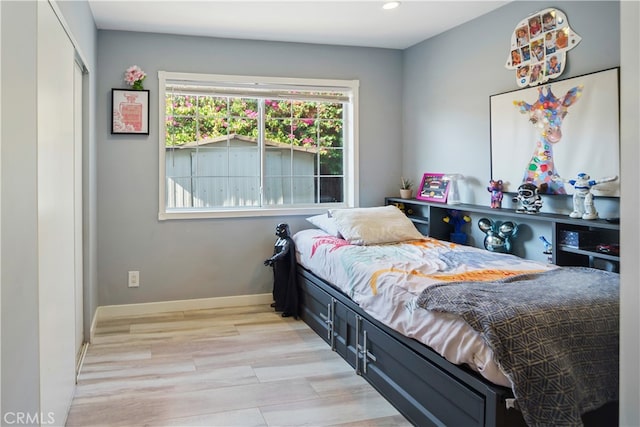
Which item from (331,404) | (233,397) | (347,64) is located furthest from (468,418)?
(347,64)

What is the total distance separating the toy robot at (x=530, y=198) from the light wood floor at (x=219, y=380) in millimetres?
1512

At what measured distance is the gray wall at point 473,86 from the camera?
3.00 metres

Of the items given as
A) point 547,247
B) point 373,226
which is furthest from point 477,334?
point 373,226

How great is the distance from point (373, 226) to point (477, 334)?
6.93 ft

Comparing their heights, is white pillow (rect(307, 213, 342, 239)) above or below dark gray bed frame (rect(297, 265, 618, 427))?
above

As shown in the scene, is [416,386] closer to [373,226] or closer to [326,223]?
[373,226]

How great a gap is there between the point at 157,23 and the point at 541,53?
111 inches

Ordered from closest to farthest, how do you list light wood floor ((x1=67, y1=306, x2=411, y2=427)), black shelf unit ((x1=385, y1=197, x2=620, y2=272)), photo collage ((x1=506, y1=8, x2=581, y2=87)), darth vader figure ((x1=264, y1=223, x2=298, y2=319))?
light wood floor ((x1=67, y1=306, x2=411, y2=427)) → black shelf unit ((x1=385, y1=197, x2=620, y2=272)) → photo collage ((x1=506, y1=8, x2=581, y2=87)) → darth vader figure ((x1=264, y1=223, x2=298, y2=319))

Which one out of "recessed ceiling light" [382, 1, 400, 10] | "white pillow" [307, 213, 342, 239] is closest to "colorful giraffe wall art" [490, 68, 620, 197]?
"recessed ceiling light" [382, 1, 400, 10]

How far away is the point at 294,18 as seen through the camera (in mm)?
3992

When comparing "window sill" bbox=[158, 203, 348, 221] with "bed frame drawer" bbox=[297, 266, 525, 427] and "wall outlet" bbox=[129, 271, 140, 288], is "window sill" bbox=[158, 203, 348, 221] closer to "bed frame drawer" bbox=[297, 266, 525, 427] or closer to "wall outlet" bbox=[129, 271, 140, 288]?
"wall outlet" bbox=[129, 271, 140, 288]

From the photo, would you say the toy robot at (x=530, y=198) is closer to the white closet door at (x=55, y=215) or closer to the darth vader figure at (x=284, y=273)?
the darth vader figure at (x=284, y=273)

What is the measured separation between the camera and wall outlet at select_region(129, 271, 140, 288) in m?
4.40

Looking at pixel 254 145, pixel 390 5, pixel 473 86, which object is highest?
pixel 390 5
